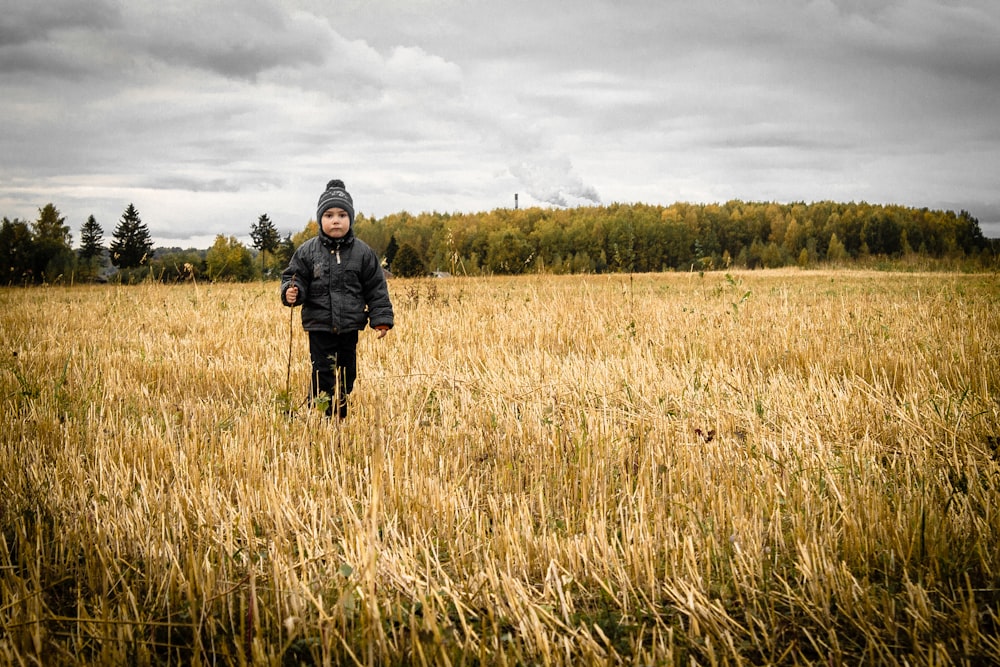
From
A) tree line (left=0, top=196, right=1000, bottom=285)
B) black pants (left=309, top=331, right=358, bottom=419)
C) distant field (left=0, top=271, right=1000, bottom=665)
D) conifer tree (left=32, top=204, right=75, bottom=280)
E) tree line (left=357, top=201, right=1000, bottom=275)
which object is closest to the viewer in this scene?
distant field (left=0, top=271, right=1000, bottom=665)

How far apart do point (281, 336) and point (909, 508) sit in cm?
758

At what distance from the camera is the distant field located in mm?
1749

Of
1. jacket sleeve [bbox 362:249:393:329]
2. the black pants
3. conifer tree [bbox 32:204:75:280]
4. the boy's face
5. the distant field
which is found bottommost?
the distant field

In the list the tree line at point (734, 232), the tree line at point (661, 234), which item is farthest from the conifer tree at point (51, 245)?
the tree line at point (734, 232)

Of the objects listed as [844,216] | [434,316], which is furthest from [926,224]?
[434,316]

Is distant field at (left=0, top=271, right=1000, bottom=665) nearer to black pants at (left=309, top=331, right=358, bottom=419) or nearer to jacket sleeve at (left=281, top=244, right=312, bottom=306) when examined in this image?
black pants at (left=309, top=331, right=358, bottom=419)

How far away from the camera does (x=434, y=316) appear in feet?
30.0

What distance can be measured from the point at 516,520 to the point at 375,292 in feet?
9.62

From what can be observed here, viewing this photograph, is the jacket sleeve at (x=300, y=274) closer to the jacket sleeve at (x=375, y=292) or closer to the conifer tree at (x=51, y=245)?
the jacket sleeve at (x=375, y=292)

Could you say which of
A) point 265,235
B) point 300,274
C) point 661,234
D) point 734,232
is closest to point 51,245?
point 265,235

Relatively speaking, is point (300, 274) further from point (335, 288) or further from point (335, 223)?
point (335, 223)

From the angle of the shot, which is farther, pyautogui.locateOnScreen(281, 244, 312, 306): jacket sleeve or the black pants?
the black pants

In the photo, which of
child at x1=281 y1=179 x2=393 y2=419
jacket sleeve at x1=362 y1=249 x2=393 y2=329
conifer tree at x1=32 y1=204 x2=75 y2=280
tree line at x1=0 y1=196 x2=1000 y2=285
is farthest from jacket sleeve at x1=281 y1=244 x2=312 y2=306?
tree line at x1=0 y1=196 x2=1000 y2=285

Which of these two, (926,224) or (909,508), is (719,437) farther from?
(926,224)
